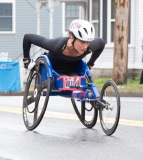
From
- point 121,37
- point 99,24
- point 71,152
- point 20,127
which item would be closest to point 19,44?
point 99,24

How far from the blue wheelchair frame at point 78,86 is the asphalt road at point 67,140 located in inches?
20.2

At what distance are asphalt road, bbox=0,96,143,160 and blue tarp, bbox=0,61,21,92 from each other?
11.7 meters

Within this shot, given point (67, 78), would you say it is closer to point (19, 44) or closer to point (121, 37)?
point (121, 37)

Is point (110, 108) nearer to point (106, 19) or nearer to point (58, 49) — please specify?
point (58, 49)

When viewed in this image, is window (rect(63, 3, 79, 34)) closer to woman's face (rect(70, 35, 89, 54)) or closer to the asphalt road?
the asphalt road

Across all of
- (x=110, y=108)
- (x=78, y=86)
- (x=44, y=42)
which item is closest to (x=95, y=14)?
(x=44, y=42)

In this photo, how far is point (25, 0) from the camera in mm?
38812

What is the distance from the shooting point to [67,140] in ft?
29.7

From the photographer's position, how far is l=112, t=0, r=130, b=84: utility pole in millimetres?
23516

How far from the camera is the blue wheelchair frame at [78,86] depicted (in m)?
9.42

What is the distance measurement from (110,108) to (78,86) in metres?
0.63

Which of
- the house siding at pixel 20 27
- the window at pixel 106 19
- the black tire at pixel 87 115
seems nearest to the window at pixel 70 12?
the house siding at pixel 20 27

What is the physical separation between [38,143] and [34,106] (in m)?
1.35

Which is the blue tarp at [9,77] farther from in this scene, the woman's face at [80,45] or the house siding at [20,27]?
the house siding at [20,27]
